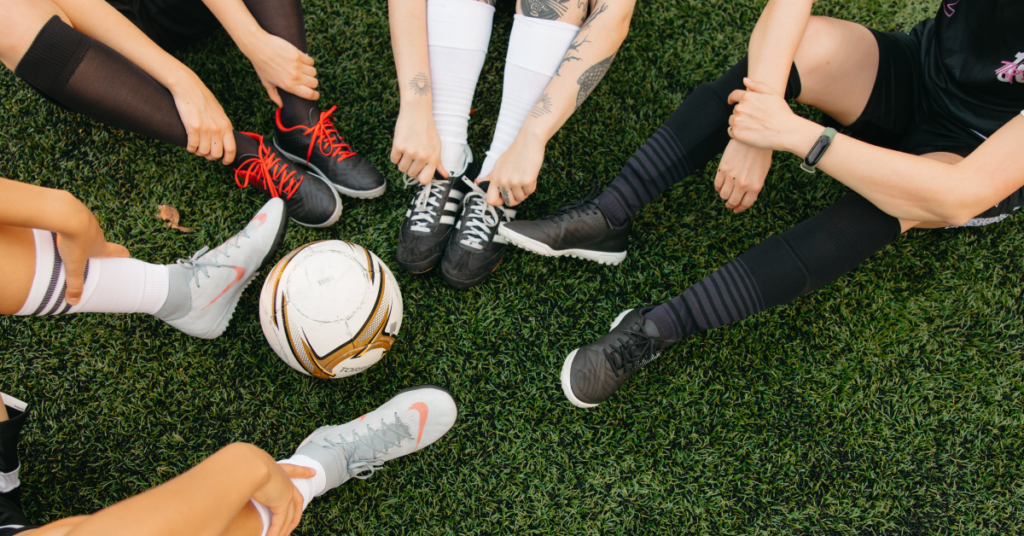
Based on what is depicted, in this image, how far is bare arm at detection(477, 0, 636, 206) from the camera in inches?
62.1

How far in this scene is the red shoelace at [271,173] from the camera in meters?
1.93

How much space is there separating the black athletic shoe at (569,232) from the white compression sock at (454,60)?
37 cm

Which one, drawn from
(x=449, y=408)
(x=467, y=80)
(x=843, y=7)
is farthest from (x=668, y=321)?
(x=843, y=7)

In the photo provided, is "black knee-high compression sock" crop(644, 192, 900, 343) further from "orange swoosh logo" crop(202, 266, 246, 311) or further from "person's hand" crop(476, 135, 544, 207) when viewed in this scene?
"orange swoosh logo" crop(202, 266, 246, 311)

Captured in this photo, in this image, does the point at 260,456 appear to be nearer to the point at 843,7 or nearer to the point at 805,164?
the point at 805,164

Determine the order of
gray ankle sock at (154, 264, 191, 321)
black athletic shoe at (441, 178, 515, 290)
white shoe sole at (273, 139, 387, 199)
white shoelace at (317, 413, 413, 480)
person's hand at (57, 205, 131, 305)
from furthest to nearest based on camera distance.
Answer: white shoe sole at (273, 139, 387, 199) → black athletic shoe at (441, 178, 515, 290) → white shoelace at (317, 413, 413, 480) → gray ankle sock at (154, 264, 191, 321) → person's hand at (57, 205, 131, 305)

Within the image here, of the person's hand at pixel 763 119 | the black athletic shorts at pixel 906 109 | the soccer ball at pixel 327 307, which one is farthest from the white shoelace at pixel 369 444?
the black athletic shorts at pixel 906 109

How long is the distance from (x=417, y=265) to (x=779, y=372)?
1514 millimetres

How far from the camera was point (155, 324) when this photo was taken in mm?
1955

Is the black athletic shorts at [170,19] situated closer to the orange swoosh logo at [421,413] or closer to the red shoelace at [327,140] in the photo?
the red shoelace at [327,140]

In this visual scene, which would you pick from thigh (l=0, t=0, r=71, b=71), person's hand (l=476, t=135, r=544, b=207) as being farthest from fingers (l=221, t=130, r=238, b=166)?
person's hand (l=476, t=135, r=544, b=207)

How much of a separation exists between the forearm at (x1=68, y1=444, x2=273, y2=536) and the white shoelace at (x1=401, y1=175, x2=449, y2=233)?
0.98m

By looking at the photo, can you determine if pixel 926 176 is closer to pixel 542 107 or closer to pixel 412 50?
pixel 542 107

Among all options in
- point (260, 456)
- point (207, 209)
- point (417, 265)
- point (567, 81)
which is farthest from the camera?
point (207, 209)
